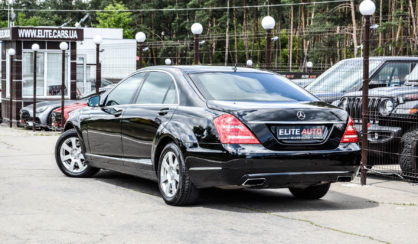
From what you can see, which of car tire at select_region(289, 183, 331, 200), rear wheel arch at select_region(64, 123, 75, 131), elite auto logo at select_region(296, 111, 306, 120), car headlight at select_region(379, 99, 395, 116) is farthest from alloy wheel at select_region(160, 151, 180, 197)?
car headlight at select_region(379, 99, 395, 116)

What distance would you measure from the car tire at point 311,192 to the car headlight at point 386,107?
273 centimetres

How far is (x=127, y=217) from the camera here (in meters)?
7.06

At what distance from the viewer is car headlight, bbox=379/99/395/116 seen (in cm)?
1070

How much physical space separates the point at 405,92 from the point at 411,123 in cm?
79

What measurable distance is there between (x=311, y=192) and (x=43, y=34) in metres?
17.8

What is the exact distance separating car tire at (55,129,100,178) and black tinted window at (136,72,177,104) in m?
1.85

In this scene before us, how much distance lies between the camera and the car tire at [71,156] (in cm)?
1021

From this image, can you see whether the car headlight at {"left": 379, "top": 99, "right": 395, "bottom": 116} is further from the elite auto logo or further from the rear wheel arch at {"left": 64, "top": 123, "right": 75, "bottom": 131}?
the rear wheel arch at {"left": 64, "top": 123, "right": 75, "bottom": 131}

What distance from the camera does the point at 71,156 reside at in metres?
10.3

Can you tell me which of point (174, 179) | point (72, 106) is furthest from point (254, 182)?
point (72, 106)

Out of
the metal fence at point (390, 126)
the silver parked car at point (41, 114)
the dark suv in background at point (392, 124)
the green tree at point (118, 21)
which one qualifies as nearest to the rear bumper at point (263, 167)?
the metal fence at point (390, 126)

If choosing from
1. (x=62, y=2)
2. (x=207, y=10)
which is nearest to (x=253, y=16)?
(x=207, y=10)

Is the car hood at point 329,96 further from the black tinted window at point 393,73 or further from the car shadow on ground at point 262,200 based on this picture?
the car shadow on ground at point 262,200

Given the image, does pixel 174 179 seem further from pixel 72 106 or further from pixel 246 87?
pixel 72 106
